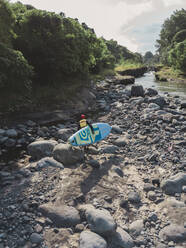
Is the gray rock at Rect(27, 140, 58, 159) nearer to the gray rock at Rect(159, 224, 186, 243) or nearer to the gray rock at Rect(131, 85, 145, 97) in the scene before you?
the gray rock at Rect(159, 224, 186, 243)

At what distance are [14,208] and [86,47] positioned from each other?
19653 mm

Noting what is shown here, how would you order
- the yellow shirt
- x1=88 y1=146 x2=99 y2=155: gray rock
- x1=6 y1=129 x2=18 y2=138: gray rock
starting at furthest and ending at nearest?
x1=6 y1=129 x2=18 y2=138: gray rock, x1=88 y1=146 x2=99 y2=155: gray rock, the yellow shirt

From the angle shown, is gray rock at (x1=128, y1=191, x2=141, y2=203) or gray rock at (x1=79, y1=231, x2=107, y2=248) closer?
gray rock at (x1=79, y1=231, x2=107, y2=248)

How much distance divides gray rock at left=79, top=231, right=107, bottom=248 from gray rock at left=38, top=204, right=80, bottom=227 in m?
0.62

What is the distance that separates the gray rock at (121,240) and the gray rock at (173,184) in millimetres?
2412

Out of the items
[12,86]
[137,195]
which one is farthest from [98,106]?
[137,195]

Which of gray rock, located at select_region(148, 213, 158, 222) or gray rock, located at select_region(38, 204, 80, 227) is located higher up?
gray rock, located at select_region(38, 204, 80, 227)

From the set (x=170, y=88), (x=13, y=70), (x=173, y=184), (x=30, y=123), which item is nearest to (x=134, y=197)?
(x=173, y=184)

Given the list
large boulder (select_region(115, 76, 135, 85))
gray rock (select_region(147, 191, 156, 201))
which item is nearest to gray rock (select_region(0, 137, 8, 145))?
gray rock (select_region(147, 191, 156, 201))

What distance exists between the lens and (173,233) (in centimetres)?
531

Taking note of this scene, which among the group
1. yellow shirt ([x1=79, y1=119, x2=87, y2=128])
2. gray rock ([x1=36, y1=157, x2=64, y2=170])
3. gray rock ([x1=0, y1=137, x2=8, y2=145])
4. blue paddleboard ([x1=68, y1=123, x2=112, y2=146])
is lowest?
gray rock ([x1=36, y1=157, x2=64, y2=170])

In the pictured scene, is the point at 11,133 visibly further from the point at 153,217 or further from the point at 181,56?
the point at 181,56

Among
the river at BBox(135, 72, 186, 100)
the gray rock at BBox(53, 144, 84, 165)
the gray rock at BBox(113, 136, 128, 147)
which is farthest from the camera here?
the river at BBox(135, 72, 186, 100)

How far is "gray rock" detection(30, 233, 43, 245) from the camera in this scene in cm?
501
